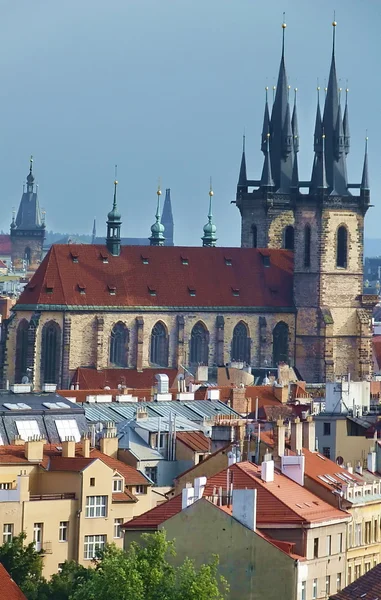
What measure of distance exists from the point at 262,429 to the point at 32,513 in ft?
48.7

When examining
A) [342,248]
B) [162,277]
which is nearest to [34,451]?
[162,277]

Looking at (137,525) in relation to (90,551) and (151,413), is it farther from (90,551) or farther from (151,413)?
(151,413)

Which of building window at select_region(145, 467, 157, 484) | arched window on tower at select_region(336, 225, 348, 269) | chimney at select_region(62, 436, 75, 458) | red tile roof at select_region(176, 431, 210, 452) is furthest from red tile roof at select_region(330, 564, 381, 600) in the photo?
arched window on tower at select_region(336, 225, 348, 269)

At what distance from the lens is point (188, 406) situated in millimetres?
96250

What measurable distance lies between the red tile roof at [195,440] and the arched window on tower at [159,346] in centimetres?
Result: 6670

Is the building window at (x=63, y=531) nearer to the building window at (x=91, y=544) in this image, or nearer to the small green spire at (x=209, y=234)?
the building window at (x=91, y=544)

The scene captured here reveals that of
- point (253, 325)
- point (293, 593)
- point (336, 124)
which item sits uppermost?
point (336, 124)

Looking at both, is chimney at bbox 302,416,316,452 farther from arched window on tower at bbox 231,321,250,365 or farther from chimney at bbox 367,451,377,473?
arched window on tower at bbox 231,321,250,365

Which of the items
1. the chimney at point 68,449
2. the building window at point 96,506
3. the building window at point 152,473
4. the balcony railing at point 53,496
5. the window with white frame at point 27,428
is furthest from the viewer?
the window with white frame at point 27,428

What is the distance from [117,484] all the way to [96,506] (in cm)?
179

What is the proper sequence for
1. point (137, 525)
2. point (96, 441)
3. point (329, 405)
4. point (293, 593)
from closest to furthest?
point (293, 593), point (137, 525), point (96, 441), point (329, 405)

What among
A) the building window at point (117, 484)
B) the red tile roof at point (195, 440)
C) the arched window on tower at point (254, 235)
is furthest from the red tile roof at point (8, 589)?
the arched window on tower at point (254, 235)

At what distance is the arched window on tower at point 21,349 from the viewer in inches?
5684

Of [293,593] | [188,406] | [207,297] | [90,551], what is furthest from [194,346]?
[293,593]
